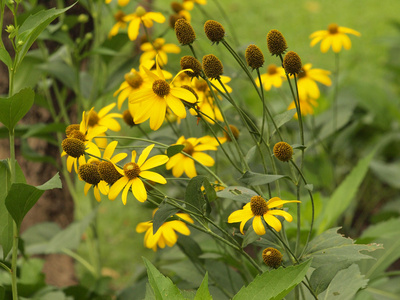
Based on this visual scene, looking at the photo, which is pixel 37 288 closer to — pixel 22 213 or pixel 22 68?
pixel 22 213

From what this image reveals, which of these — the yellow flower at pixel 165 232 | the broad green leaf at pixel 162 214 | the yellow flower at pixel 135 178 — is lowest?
the yellow flower at pixel 165 232

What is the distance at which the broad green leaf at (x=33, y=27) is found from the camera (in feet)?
3.54

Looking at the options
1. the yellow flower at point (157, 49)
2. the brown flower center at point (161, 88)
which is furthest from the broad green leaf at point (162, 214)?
the yellow flower at point (157, 49)

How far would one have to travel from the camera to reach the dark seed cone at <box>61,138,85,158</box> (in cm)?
106

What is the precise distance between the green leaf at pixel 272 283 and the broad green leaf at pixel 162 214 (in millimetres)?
203

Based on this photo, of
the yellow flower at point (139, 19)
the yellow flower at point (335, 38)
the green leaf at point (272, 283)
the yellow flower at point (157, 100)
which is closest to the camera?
the green leaf at point (272, 283)

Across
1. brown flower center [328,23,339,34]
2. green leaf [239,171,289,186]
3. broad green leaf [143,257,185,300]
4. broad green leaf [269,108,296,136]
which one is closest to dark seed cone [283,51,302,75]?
broad green leaf [269,108,296,136]

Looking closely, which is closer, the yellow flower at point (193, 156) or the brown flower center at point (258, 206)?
the brown flower center at point (258, 206)

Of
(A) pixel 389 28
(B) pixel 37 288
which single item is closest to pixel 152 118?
(B) pixel 37 288

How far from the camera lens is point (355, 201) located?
9.14ft

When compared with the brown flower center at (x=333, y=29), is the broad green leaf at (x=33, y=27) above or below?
above

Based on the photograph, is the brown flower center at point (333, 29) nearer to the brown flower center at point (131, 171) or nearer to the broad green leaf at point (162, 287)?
the brown flower center at point (131, 171)

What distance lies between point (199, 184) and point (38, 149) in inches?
59.5

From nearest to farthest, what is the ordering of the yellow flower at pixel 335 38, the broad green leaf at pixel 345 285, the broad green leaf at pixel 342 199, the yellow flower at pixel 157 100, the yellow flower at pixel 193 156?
the yellow flower at pixel 157 100 < the broad green leaf at pixel 345 285 < the yellow flower at pixel 193 156 < the yellow flower at pixel 335 38 < the broad green leaf at pixel 342 199
